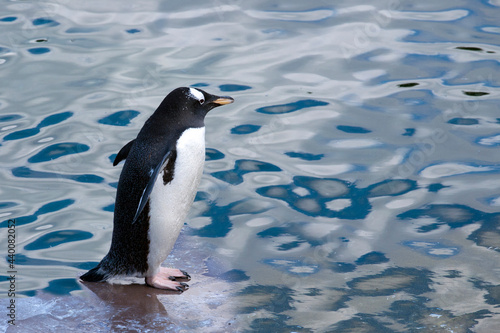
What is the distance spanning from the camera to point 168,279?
14.9ft

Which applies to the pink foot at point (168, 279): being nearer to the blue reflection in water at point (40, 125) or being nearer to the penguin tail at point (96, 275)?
the penguin tail at point (96, 275)

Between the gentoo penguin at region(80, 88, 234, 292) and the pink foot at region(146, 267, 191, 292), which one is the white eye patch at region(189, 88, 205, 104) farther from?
the pink foot at region(146, 267, 191, 292)

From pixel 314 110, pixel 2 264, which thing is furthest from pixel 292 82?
pixel 2 264

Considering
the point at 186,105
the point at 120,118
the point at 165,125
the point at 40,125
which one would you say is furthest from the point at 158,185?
the point at 40,125

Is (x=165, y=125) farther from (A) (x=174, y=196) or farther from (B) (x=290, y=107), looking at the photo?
(B) (x=290, y=107)

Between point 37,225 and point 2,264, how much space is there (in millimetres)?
554

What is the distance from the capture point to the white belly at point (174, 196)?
4.28 meters

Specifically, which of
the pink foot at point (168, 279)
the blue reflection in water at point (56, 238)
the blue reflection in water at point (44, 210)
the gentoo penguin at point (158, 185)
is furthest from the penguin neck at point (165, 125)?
Answer: the blue reflection in water at point (44, 210)

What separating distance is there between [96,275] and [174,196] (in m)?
0.72

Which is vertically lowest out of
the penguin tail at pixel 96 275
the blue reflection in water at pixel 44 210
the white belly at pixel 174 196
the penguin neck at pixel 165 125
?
the blue reflection in water at pixel 44 210

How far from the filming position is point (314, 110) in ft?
23.3

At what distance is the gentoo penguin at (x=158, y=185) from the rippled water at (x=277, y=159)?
0.19m

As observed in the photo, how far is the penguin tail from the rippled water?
7cm

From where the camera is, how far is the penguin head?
14.1 feet
